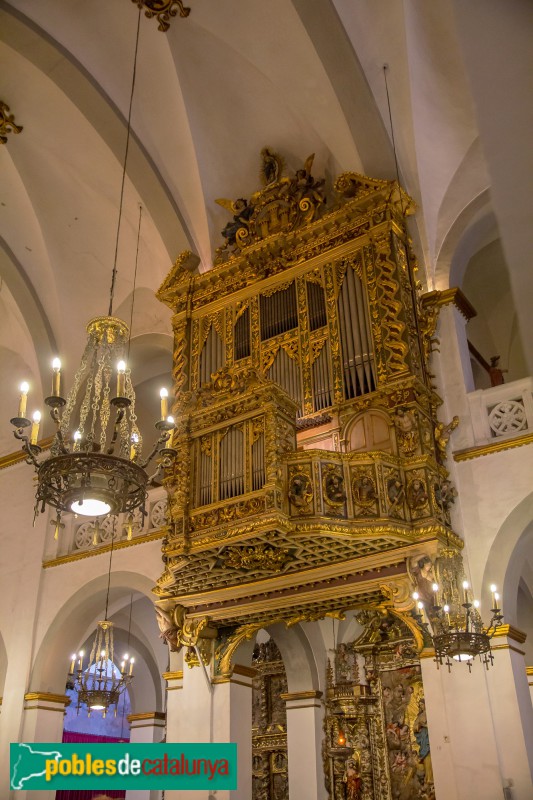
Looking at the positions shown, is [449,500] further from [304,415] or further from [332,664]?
[332,664]

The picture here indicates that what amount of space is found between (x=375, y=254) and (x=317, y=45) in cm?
344

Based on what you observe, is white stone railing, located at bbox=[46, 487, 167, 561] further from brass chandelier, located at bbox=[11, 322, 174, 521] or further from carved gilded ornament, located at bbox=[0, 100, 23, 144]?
carved gilded ornament, located at bbox=[0, 100, 23, 144]

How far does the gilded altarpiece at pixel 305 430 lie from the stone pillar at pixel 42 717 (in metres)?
3.26

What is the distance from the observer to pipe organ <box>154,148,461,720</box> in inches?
365

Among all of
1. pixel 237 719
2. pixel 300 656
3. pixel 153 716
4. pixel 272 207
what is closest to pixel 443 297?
pixel 272 207

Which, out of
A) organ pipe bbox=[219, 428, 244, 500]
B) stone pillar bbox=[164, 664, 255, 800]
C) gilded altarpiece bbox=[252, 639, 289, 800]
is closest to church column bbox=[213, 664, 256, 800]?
stone pillar bbox=[164, 664, 255, 800]

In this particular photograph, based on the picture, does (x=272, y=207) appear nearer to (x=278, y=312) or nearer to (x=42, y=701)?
(x=278, y=312)

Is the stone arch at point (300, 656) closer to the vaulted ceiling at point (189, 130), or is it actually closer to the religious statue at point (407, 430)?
the religious statue at point (407, 430)

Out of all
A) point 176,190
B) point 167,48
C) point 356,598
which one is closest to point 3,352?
point 176,190

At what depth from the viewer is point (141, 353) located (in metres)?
15.6
